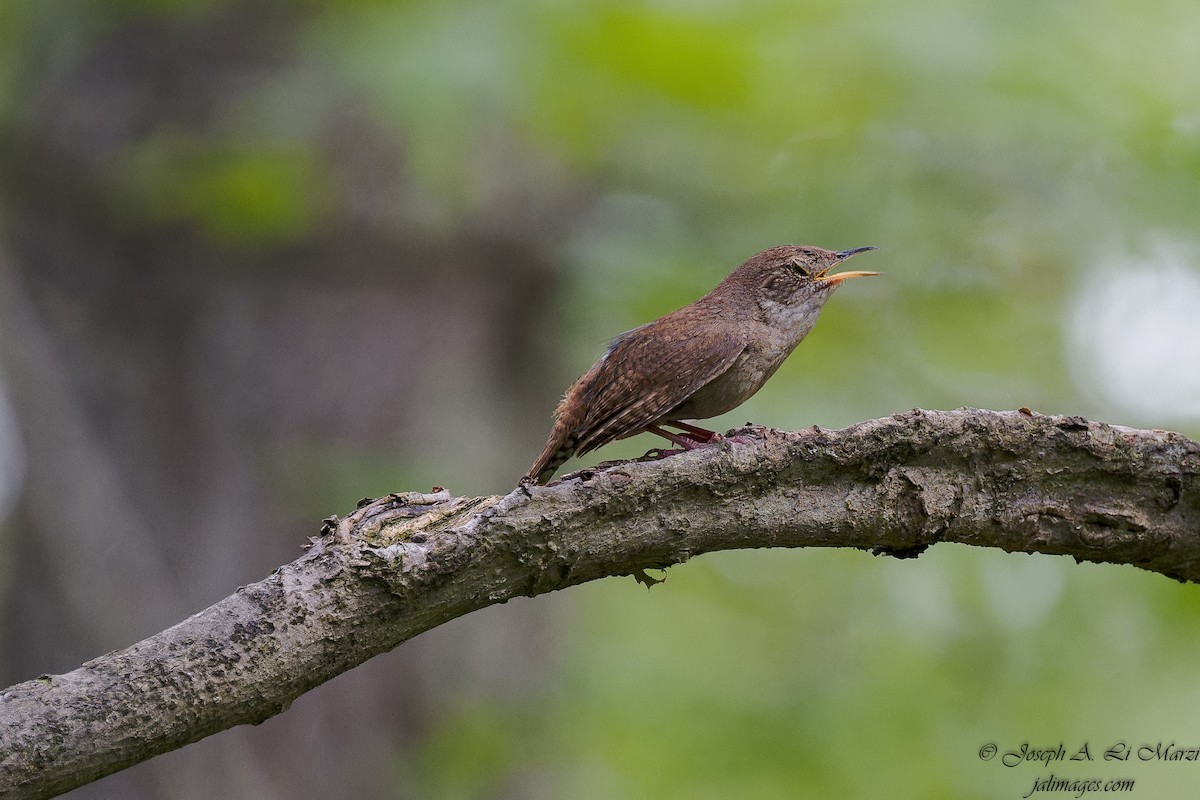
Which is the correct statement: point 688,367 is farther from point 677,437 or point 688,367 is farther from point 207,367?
point 207,367

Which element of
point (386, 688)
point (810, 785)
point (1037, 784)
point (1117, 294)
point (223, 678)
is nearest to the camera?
point (223, 678)

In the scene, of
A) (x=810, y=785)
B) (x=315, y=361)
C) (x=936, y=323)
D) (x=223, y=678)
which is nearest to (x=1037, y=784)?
(x=810, y=785)

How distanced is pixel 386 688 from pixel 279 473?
3.93 feet

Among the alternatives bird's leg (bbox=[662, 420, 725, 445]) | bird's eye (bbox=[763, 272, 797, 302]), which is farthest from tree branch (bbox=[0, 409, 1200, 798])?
bird's eye (bbox=[763, 272, 797, 302])

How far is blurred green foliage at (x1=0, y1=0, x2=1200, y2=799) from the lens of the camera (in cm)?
510

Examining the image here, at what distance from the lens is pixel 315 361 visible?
223 inches

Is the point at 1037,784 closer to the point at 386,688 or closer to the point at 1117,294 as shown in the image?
the point at 386,688

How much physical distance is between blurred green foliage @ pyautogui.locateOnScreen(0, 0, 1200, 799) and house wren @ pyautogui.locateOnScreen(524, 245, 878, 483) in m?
1.39

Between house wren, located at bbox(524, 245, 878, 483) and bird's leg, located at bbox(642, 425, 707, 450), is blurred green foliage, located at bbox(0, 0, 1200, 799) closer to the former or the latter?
house wren, located at bbox(524, 245, 878, 483)

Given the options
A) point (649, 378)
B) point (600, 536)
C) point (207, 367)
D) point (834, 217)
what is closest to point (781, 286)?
point (649, 378)

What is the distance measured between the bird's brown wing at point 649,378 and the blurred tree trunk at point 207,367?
6.52 feet

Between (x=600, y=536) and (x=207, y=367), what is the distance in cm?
392

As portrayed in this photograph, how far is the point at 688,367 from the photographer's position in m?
3.59

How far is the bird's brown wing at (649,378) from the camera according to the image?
353 cm
